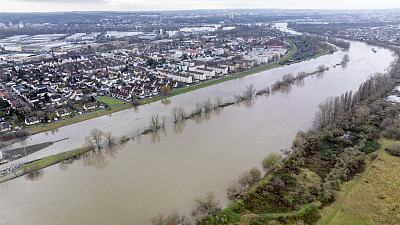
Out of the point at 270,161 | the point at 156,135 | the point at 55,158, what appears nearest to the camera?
the point at 270,161

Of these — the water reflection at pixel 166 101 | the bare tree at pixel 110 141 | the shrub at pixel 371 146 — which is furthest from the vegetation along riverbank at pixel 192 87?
the shrub at pixel 371 146

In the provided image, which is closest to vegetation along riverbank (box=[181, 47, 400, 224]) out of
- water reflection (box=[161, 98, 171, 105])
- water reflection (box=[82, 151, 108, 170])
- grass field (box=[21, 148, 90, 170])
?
water reflection (box=[82, 151, 108, 170])

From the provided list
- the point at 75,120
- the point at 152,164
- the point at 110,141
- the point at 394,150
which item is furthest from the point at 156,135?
the point at 394,150

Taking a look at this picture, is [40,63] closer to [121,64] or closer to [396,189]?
[121,64]

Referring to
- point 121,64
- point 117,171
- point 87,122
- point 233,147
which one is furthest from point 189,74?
point 117,171

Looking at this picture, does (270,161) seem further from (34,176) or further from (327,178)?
(34,176)

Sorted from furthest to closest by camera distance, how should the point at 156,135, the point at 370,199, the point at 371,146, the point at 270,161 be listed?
the point at 156,135, the point at 371,146, the point at 270,161, the point at 370,199
